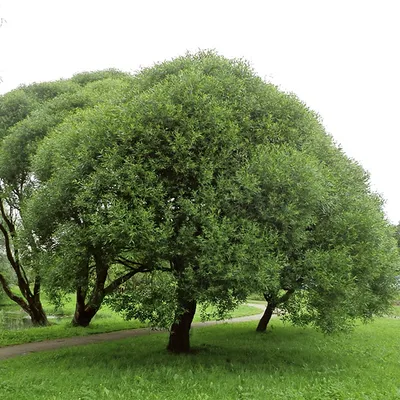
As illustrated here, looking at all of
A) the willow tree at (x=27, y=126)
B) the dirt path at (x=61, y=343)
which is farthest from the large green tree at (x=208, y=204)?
the willow tree at (x=27, y=126)

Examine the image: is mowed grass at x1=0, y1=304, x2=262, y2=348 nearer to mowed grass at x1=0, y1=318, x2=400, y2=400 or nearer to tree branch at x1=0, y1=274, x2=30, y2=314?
tree branch at x1=0, y1=274, x2=30, y2=314

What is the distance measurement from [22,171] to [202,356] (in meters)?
15.0

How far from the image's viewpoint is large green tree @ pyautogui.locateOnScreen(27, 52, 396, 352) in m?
11.3

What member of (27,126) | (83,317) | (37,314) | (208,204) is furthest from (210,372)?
(37,314)

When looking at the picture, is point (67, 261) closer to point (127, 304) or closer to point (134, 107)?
point (127, 304)

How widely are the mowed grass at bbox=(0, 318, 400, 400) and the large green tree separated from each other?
1751 millimetres

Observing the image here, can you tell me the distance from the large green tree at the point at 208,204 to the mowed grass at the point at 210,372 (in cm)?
175

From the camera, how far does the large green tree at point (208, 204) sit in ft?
37.2

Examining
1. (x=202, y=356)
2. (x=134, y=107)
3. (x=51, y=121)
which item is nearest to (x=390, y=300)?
(x=202, y=356)

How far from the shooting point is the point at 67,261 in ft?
41.6

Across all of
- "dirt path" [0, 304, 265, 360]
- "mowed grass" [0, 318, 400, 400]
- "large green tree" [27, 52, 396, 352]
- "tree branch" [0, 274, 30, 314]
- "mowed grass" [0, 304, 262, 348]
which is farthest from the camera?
"tree branch" [0, 274, 30, 314]

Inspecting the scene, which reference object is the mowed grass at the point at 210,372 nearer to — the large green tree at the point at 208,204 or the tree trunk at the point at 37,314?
the large green tree at the point at 208,204

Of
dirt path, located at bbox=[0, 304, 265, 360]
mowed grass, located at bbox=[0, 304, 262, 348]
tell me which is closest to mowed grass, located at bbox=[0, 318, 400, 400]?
dirt path, located at bbox=[0, 304, 265, 360]

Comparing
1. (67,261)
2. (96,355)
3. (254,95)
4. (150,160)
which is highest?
(254,95)
